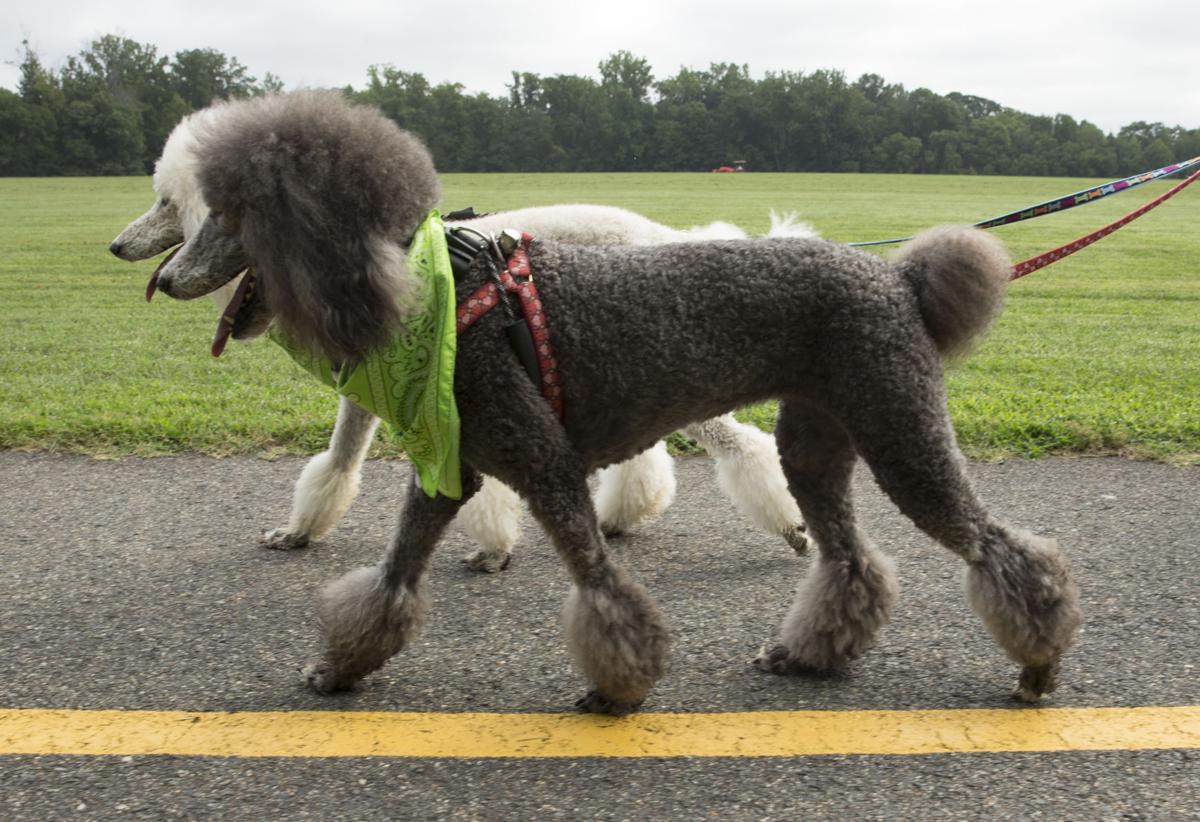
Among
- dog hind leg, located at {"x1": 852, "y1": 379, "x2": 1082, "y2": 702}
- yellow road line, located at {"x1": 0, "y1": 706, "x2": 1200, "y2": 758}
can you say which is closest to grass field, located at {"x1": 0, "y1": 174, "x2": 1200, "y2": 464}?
dog hind leg, located at {"x1": 852, "y1": 379, "x2": 1082, "y2": 702}

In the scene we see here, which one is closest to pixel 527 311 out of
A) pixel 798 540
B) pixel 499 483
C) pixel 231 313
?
pixel 231 313

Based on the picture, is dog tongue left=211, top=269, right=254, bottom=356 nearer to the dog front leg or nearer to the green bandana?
the green bandana

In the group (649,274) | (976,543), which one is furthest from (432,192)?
(976,543)

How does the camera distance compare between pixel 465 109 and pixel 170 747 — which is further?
pixel 465 109

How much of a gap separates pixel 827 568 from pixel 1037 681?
68cm

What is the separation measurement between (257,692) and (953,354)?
223 centimetres

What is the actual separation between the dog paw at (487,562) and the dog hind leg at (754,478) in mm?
910

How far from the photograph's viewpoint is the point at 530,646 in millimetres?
3346

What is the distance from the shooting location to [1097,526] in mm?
4230

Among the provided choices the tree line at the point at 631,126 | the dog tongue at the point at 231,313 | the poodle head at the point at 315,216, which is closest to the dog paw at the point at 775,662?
the poodle head at the point at 315,216

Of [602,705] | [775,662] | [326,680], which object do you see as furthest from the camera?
[775,662]

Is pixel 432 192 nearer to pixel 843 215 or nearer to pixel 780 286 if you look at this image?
pixel 780 286

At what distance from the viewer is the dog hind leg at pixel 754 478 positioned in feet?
13.7

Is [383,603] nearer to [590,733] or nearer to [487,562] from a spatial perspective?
[590,733]
